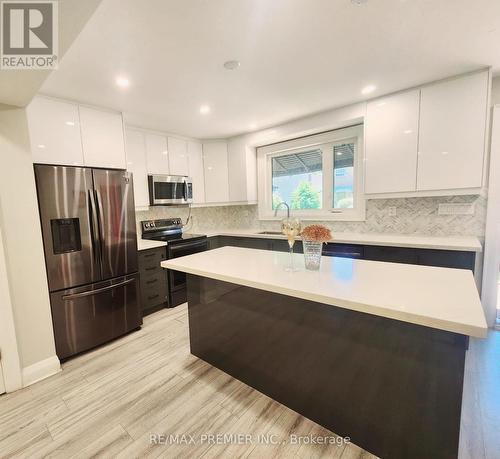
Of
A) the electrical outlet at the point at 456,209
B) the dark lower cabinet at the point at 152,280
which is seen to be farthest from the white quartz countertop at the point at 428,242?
the dark lower cabinet at the point at 152,280

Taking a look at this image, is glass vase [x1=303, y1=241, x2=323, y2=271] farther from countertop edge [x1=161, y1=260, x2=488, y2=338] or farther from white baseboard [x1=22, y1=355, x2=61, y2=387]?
white baseboard [x1=22, y1=355, x2=61, y2=387]

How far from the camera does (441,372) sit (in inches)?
41.1

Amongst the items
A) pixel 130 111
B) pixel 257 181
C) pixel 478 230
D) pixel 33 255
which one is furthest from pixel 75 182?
pixel 478 230

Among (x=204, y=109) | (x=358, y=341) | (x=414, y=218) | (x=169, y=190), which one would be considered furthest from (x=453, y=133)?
(x=169, y=190)

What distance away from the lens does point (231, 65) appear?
1893mm

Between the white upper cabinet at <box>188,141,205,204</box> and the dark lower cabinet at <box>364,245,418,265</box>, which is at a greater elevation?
the white upper cabinet at <box>188,141,205,204</box>

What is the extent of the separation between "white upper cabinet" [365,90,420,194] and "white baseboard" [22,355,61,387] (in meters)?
3.35

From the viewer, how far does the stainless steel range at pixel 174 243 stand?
3.25m

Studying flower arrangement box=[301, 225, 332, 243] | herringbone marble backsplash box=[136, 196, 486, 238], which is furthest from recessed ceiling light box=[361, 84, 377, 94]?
flower arrangement box=[301, 225, 332, 243]

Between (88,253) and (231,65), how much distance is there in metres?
2.01

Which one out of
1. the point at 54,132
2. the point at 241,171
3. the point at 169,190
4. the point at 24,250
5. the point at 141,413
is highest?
the point at 54,132

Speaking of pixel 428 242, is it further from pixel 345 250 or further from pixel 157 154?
pixel 157 154

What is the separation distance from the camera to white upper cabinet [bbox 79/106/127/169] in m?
2.47

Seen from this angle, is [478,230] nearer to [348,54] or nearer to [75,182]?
[348,54]
